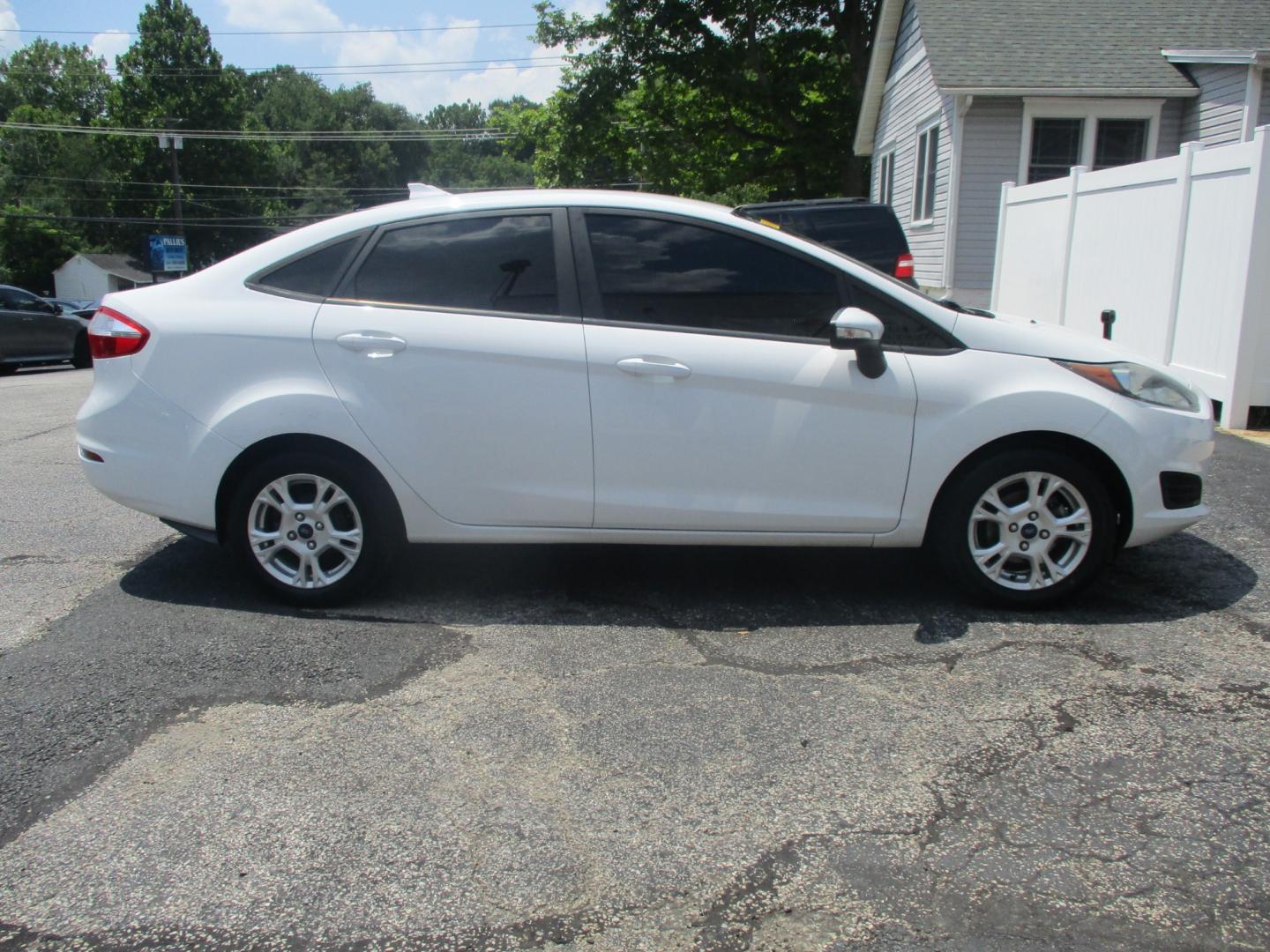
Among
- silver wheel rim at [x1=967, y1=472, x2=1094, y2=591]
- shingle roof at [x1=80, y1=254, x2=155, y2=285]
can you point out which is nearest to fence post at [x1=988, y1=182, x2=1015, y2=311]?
silver wheel rim at [x1=967, y1=472, x2=1094, y2=591]

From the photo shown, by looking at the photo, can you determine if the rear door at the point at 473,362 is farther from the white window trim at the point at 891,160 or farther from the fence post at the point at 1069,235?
the white window trim at the point at 891,160

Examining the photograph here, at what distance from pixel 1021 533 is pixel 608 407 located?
5.99ft

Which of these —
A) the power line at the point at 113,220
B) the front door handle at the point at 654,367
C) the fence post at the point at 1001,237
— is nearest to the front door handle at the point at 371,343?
the front door handle at the point at 654,367

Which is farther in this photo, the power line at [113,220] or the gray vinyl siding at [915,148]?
the power line at [113,220]

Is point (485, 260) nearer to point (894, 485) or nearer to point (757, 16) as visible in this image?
point (894, 485)

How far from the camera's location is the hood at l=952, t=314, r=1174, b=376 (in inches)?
181

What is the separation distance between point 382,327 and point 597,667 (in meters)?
1.68

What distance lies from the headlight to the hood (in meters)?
0.03

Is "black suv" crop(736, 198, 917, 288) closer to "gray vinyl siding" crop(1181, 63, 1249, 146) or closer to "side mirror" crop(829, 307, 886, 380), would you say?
"side mirror" crop(829, 307, 886, 380)

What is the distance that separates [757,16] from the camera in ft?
96.6

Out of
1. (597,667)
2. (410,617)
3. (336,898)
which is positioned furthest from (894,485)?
(336,898)

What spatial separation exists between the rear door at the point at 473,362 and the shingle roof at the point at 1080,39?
1380cm

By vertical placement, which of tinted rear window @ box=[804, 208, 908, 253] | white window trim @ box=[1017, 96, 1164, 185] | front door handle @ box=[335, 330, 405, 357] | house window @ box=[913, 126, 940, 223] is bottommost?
front door handle @ box=[335, 330, 405, 357]

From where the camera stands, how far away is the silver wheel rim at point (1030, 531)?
14.9 ft
